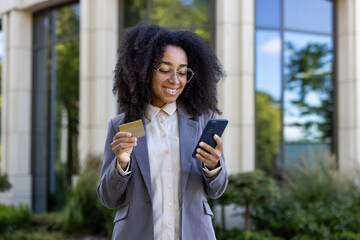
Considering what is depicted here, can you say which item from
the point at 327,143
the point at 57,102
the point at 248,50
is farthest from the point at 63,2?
the point at 327,143

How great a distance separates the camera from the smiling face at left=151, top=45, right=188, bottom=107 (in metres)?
2.25

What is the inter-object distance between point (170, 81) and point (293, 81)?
7.94 m

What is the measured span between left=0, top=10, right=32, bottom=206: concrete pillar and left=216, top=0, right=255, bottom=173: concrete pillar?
5541 mm

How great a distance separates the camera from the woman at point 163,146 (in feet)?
7.01

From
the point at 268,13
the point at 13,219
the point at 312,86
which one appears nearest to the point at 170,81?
the point at 13,219

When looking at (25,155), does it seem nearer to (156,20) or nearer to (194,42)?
(156,20)

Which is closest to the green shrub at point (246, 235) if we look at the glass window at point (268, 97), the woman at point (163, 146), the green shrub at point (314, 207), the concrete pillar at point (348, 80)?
the green shrub at point (314, 207)

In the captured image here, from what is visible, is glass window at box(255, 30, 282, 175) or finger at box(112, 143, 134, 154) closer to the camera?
finger at box(112, 143, 134, 154)

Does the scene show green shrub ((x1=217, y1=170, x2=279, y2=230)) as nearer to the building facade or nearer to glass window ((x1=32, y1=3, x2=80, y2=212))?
the building facade

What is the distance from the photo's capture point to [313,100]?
999 cm

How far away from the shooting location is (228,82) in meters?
8.49

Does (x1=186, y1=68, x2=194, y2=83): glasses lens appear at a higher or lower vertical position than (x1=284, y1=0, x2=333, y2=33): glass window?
lower

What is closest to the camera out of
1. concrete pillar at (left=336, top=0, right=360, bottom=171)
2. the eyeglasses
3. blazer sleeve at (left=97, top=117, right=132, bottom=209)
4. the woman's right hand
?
the woman's right hand

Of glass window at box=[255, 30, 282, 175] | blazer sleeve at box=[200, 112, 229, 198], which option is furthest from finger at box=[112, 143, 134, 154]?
glass window at box=[255, 30, 282, 175]
